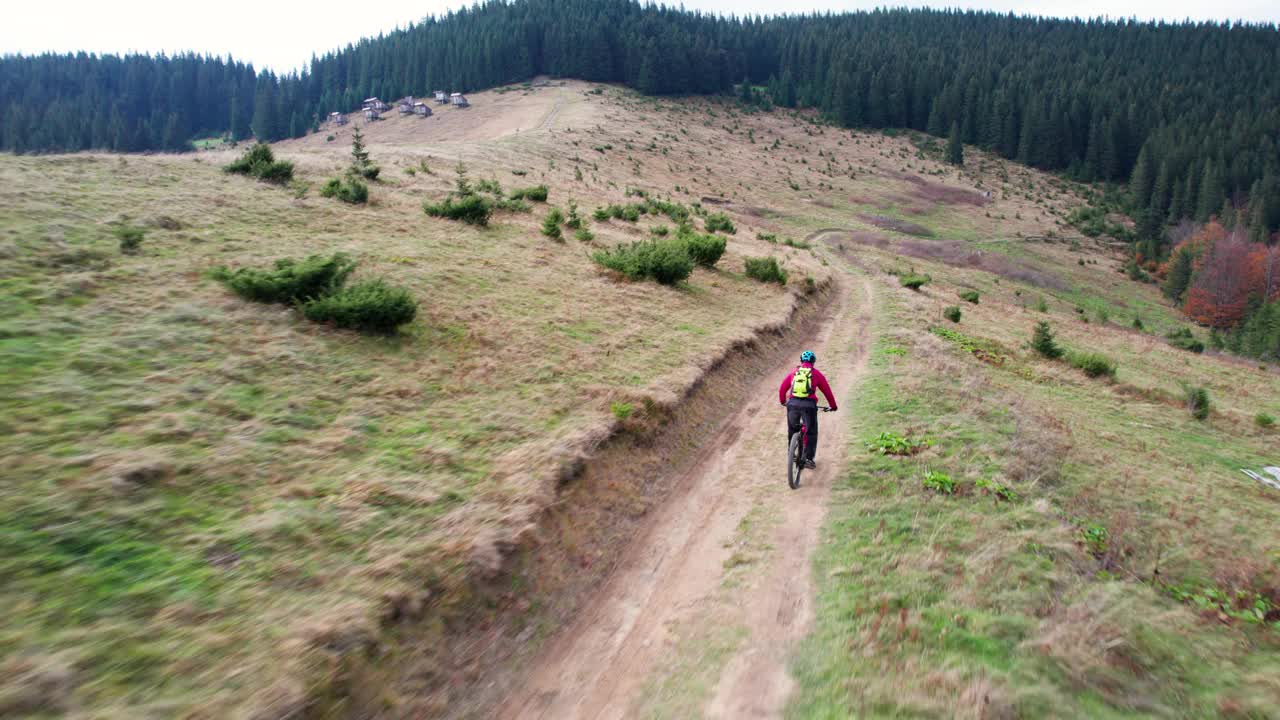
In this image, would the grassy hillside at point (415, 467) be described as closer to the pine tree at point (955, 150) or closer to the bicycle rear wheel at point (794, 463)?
the bicycle rear wheel at point (794, 463)

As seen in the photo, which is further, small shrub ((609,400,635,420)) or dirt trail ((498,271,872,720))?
small shrub ((609,400,635,420))

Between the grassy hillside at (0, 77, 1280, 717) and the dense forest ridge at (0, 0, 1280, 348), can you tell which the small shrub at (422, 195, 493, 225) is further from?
the dense forest ridge at (0, 0, 1280, 348)

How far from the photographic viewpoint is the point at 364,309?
39.2 ft

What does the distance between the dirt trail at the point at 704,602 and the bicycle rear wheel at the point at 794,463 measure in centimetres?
18

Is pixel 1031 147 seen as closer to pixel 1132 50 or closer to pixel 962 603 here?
pixel 1132 50

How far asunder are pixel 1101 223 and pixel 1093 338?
71883 mm

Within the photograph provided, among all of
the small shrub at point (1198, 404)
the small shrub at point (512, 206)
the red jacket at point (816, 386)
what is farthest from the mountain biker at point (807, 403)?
the small shrub at point (512, 206)

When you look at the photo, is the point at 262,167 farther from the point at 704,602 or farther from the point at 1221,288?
the point at 1221,288

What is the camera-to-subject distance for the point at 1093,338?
32562 mm

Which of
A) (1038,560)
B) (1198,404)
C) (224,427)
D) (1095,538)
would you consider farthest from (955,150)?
(224,427)

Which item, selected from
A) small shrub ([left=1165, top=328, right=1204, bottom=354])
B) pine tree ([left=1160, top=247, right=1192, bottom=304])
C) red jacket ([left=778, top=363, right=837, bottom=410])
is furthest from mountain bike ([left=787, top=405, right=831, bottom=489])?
pine tree ([left=1160, top=247, right=1192, bottom=304])

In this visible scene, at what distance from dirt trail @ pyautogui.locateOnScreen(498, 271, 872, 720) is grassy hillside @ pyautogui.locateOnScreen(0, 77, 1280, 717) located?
1.71 feet

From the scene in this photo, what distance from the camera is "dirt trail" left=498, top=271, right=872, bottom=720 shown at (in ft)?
19.4

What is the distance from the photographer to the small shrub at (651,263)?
22.2 metres
